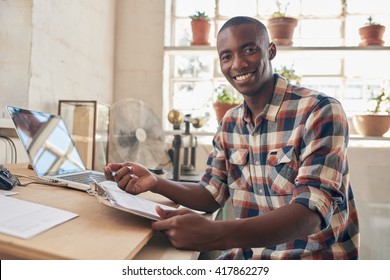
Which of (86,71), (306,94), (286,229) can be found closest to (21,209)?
(286,229)

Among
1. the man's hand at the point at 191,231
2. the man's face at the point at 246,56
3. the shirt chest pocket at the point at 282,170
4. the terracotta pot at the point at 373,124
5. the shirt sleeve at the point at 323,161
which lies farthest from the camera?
the terracotta pot at the point at 373,124

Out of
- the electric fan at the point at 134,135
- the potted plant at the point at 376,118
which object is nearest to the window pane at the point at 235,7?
the potted plant at the point at 376,118

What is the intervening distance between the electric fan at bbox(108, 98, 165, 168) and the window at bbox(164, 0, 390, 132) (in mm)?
738

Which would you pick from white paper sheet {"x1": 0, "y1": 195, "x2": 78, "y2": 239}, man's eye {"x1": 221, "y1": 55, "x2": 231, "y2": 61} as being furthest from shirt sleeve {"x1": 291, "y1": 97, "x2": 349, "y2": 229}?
white paper sheet {"x1": 0, "y1": 195, "x2": 78, "y2": 239}

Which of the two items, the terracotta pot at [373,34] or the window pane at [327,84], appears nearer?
the terracotta pot at [373,34]

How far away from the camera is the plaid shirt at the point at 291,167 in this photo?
0.85 metres

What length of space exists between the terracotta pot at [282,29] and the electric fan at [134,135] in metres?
1.13

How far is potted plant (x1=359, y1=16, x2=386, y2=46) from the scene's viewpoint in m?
2.37

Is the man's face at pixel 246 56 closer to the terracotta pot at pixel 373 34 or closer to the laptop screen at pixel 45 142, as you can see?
the laptop screen at pixel 45 142

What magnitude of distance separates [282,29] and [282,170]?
1.71m

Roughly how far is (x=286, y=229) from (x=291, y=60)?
2.17 meters

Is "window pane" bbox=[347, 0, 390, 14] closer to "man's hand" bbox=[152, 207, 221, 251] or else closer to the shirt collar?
the shirt collar

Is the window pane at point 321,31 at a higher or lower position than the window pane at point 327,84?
higher

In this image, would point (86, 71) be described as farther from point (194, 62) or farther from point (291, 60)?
point (291, 60)
